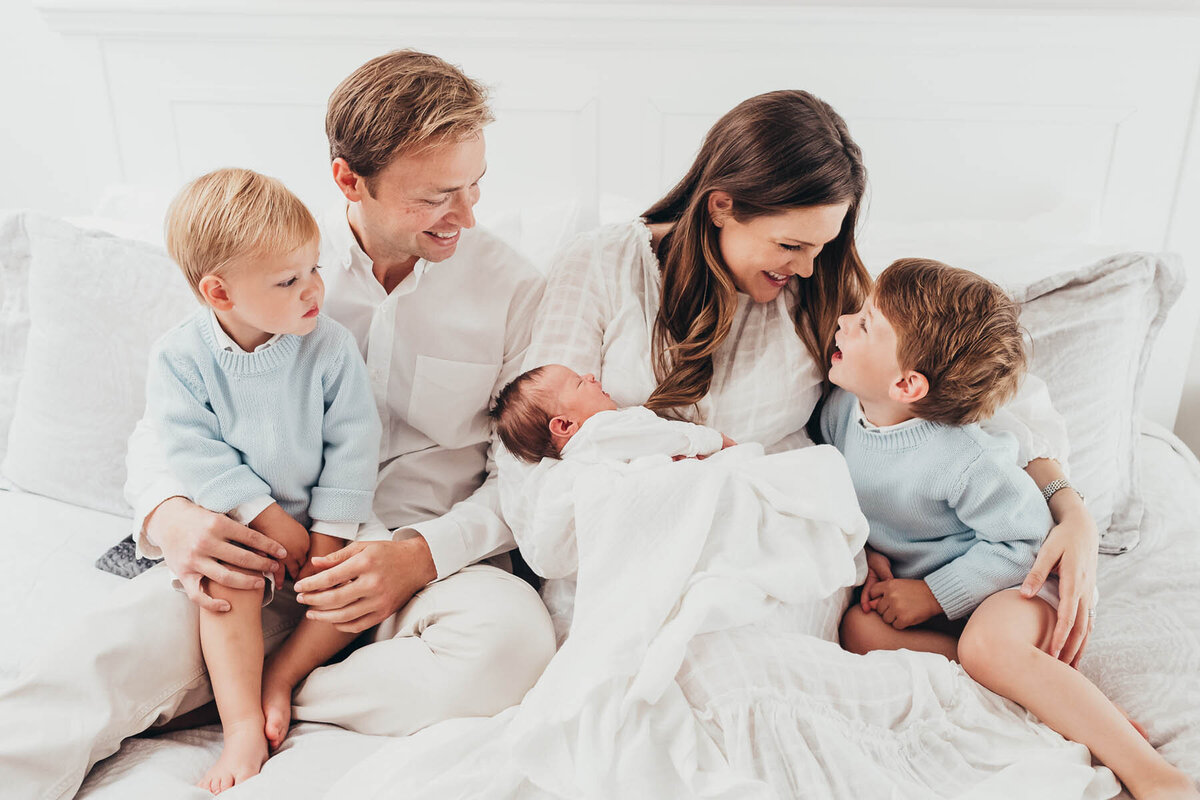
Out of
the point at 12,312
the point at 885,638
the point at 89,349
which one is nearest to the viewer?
the point at 885,638

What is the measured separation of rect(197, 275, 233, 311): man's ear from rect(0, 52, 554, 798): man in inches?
10.5

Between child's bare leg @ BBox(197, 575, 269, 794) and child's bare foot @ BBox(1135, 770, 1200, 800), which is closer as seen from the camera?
child's bare foot @ BBox(1135, 770, 1200, 800)

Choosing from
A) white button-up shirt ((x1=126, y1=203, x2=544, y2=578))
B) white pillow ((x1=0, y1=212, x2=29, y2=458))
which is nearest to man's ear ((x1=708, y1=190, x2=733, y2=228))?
white button-up shirt ((x1=126, y1=203, x2=544, y2=578))

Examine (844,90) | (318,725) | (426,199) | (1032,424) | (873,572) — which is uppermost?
(844,90)

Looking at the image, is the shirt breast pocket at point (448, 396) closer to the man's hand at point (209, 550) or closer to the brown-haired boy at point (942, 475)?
the man's hand at point (209, 550)

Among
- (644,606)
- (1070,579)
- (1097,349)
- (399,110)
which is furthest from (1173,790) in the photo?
(399,110)

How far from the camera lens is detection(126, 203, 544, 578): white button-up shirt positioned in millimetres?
1549

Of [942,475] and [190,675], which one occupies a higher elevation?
[942,475]

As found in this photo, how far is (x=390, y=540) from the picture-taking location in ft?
4.81

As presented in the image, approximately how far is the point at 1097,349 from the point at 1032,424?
236 mm

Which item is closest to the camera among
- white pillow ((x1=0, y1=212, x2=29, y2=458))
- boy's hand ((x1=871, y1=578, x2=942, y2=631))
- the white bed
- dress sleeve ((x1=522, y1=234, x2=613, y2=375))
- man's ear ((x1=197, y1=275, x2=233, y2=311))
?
man's ear ((x1=197, y1=275, x2=233, y2=311))

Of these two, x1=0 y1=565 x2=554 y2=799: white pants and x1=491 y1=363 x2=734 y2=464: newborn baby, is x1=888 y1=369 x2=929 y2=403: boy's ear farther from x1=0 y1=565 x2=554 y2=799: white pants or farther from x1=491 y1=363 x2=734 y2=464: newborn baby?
x1=0 y1=565 x2=554 y2=799: white pants

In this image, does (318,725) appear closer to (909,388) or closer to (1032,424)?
(909,388)

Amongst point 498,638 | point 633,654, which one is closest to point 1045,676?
point 633,654
